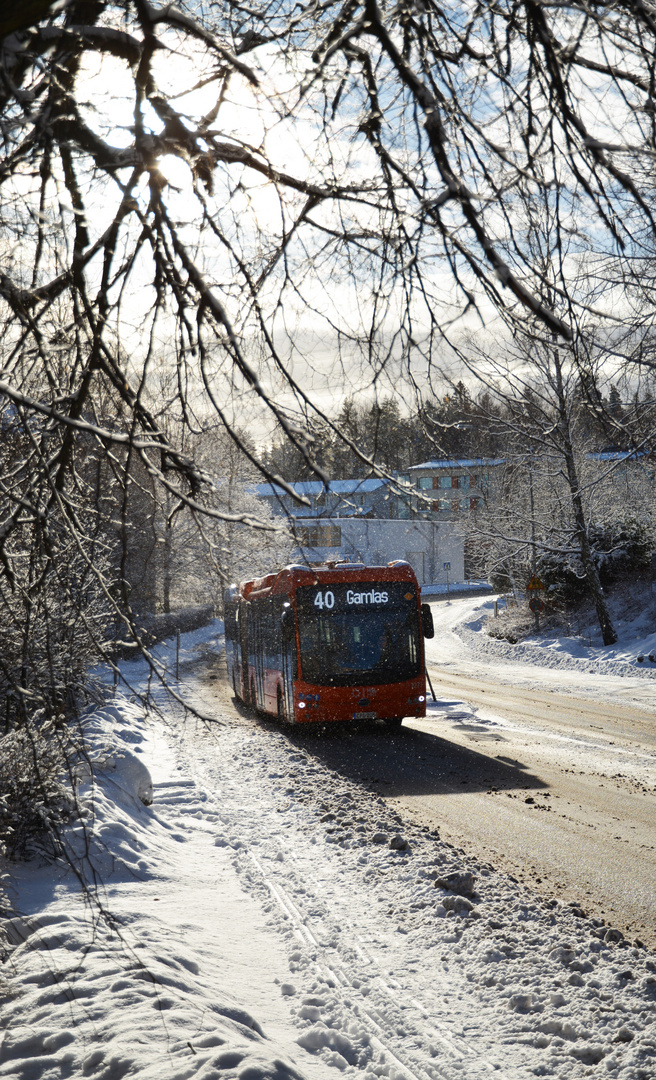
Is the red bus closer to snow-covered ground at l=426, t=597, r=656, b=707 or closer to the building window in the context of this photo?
snow-covered ground at l=426, t=597, r=656, b=707

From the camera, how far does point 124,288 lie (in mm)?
3801

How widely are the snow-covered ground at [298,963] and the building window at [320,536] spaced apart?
1.07 meters

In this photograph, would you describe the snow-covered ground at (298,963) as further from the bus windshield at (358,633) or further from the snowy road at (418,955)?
the bus windshield at (358,633)

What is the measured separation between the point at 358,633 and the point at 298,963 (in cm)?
975

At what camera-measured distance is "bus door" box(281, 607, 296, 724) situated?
571 inches

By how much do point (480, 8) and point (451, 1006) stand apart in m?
4.84

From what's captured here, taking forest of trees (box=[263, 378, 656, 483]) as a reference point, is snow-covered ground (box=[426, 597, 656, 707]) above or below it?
below

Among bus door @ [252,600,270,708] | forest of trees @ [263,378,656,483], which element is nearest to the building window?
forest of trees @ [263,378,656,483]

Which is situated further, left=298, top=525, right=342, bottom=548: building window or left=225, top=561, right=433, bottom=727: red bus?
left=225, top=561, right=433, bottom=727: red bus

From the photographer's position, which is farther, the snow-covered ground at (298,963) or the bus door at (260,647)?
the bus door at (260,647)

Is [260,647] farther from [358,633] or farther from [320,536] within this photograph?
[320,536]

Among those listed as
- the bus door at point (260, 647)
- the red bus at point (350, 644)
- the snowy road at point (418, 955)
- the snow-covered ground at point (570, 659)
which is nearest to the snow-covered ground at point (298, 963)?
the snowy road at point (418, 955)

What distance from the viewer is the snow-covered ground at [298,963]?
3720 millimetres

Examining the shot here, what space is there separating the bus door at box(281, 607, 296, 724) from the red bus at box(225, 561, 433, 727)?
0.02 meters
